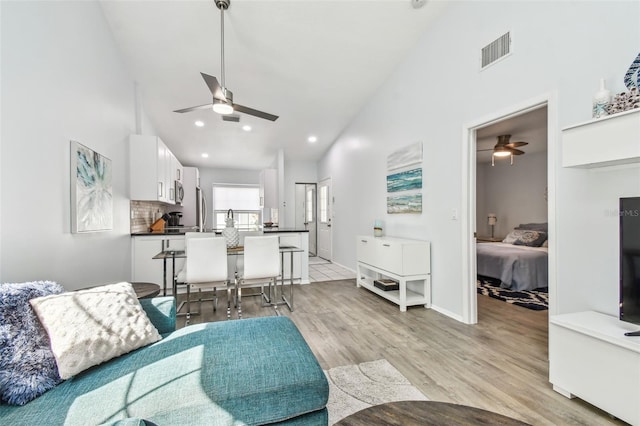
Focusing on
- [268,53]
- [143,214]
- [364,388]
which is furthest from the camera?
[143,214]

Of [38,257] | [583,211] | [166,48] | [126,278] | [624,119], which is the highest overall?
[166,48]

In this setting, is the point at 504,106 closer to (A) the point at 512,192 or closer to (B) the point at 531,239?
(B) the point at 531,239

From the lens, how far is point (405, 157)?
4000mm

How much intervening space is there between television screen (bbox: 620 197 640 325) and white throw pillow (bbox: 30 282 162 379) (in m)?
2.59

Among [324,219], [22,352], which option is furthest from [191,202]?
[22,352]

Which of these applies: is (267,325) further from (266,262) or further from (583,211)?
(583,211)

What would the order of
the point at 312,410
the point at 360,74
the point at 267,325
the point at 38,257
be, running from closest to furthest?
the point at 312,410 → the point at 267,325 → the point at 38,257 → the point at 360,74

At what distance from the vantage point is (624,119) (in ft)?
4.98

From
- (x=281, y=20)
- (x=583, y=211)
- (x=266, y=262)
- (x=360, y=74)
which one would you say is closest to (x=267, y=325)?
(x=266, y=262)

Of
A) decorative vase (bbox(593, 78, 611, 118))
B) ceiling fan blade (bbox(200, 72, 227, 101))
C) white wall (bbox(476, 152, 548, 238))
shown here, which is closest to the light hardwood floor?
decorative vase (bbox(593, 78, 611, 118))

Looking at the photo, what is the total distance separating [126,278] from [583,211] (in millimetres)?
4747

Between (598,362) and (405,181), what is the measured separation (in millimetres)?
2768

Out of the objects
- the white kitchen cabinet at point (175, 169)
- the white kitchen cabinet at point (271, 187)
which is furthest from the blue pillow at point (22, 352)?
the white kitchen cabinet at point (271, 187)

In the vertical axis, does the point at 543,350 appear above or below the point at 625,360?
below
